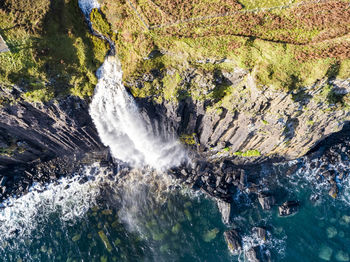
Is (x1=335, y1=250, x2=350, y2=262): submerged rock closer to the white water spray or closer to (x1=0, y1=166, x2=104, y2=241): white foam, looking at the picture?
the white water spray

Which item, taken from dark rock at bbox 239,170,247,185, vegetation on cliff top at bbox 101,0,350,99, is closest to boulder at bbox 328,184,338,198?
dark rock at bbox 239,170,247,185

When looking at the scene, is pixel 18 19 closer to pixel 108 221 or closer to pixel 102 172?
pixel 102 172

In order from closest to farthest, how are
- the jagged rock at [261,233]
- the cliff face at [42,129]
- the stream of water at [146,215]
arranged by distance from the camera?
the cliff face at [42,129] → the stream of water at [146,215] → the jagged rock at [261,233]

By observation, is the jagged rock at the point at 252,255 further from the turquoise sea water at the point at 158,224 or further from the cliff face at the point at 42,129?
the cliff face at the point at 42,129

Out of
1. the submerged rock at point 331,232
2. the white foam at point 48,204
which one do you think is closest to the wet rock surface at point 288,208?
the submerged rock at point 331,232

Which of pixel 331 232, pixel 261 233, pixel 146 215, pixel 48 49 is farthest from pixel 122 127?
pixel 331 232

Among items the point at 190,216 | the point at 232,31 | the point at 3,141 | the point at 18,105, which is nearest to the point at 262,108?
the point at 232,31
